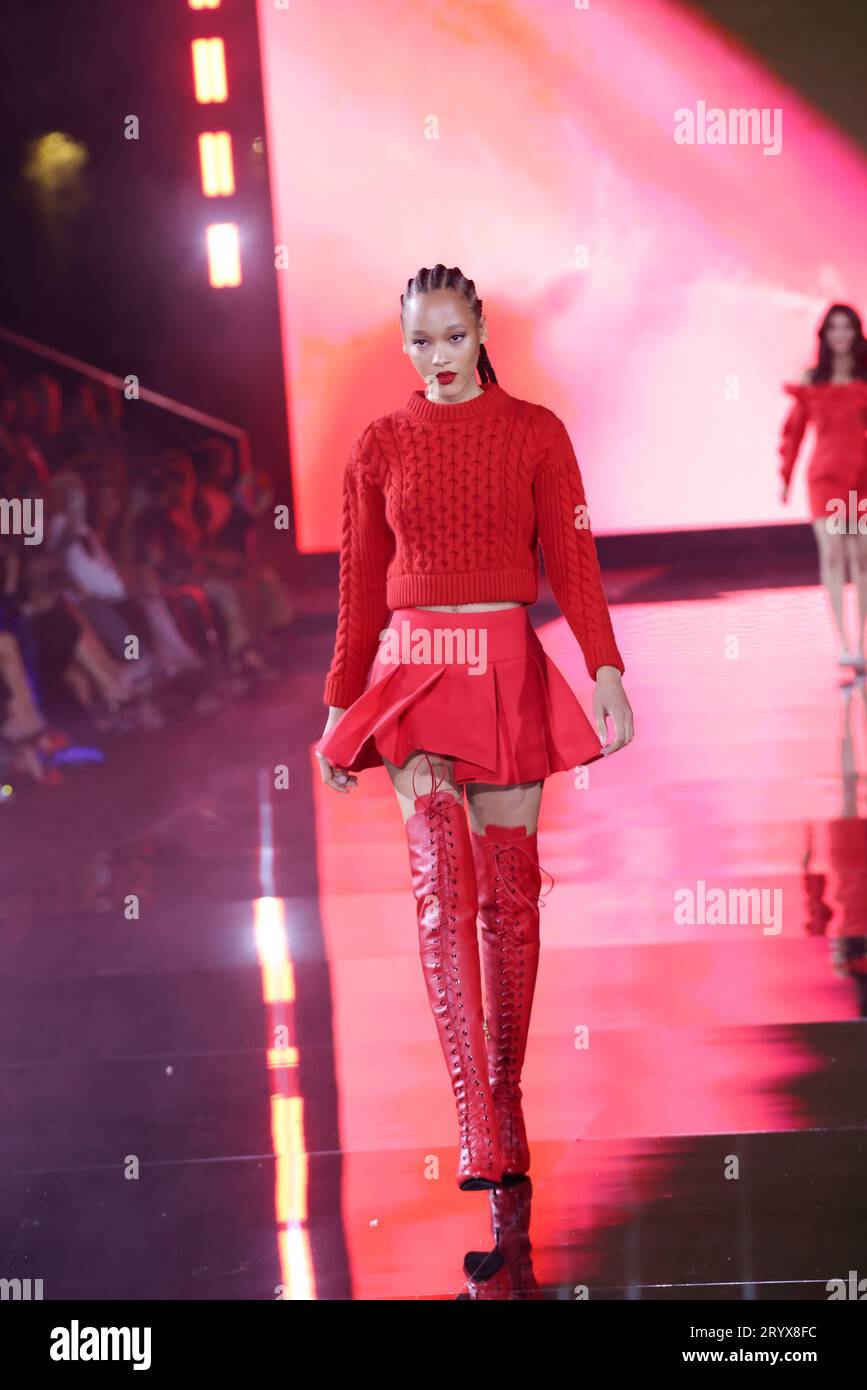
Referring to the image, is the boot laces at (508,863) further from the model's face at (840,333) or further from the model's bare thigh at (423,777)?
the model's face at (840,333)

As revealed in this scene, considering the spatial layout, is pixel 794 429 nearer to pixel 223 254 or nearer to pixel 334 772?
pixel 223 254

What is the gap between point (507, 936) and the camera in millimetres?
2395

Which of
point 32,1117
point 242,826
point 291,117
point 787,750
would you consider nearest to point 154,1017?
point 32,1117

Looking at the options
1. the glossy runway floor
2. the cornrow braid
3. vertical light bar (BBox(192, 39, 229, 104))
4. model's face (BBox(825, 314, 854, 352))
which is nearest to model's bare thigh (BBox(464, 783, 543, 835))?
the glossy runway floor

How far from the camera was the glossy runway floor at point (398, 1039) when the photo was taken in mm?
2168

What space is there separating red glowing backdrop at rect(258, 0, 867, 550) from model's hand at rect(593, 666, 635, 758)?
3.15 metres

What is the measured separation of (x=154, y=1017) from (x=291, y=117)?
3496 millimetres

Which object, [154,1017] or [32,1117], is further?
[154,1017]

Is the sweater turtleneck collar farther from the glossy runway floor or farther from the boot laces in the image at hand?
the glossy runway floor

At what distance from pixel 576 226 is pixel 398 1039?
3.45m

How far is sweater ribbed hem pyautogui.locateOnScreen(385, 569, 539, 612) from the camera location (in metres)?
2.36

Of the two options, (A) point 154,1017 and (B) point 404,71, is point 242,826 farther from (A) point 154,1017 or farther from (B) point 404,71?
(B) point 404,71

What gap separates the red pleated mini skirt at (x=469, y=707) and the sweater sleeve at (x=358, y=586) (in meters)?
0.09
